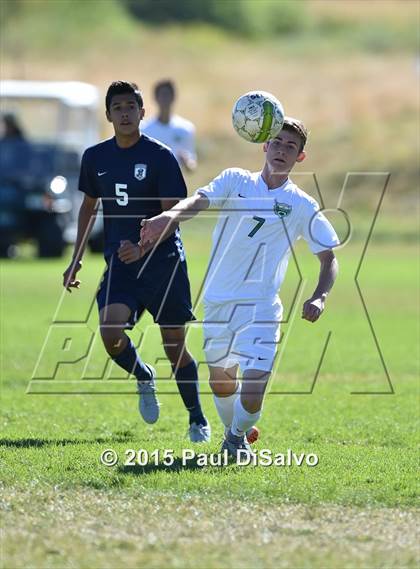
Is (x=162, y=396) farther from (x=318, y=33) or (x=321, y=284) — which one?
(x=318, y=33)

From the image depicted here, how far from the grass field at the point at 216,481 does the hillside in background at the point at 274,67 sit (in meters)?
30.6

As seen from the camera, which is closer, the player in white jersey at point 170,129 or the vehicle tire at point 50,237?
the player in white jersey at point 170,129

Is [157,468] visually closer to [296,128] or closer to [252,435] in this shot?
[252,435]

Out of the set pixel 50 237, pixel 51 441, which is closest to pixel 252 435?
pixel 51 441

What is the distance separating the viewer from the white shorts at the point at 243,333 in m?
8.27

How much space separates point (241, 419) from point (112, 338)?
3.77 ft

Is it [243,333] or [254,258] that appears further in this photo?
[254,258]

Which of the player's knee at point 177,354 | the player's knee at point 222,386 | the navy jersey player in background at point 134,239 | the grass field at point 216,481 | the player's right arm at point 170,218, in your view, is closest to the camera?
the grass field at point 216,481

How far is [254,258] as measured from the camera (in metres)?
8.43

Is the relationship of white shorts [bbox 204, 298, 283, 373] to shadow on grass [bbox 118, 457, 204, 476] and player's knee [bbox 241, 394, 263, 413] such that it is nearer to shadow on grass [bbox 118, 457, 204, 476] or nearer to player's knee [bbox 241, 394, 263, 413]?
player's knee [bbox 241, 394, 263, 413]

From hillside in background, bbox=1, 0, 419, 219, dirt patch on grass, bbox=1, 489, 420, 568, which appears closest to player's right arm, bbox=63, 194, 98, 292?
dirt patch on grass, bbox=1, 489, 420, 568

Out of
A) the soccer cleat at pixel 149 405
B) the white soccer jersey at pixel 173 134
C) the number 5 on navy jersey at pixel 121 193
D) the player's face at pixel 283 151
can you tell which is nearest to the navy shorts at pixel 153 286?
the number 5 on navy jersey at pixel 121 193

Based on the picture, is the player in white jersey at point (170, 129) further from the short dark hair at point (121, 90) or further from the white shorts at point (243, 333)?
the white shorts at point (243, 333)

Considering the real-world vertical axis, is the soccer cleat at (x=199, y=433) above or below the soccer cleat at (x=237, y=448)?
below
